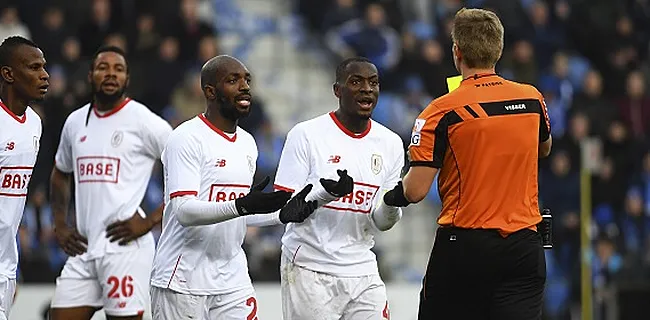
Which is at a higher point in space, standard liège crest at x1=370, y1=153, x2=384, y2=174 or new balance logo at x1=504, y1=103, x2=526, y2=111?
new balance logo at x1=504, y1=103, x2=526, y2=111

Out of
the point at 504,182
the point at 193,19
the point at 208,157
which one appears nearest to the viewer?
the point at 504,182

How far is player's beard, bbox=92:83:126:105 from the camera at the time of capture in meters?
10.1

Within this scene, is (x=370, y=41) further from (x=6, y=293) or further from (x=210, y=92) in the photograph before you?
(x=6, y=293)

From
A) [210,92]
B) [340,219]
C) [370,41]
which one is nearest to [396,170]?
[340,219]

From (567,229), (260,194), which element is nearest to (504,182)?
(260,194)

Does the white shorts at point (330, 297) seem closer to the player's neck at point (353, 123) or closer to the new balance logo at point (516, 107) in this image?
the player's neck at point (353, 123)

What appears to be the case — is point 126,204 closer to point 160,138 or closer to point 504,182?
point 160,138

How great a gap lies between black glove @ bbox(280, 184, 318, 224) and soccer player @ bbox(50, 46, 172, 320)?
2.17 m

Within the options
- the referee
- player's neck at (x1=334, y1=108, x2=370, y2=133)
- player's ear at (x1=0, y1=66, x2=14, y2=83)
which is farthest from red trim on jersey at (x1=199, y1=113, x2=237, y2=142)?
the referee

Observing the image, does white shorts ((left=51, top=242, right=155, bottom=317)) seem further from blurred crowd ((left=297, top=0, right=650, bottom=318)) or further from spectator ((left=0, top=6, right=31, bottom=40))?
blurred crowd ((left=297, top=0, right=650, bottom=318))

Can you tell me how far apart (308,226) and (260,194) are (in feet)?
3.79

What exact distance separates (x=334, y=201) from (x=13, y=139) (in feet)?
7.15

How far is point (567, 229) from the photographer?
640 inches

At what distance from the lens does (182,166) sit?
8383 millimetres
